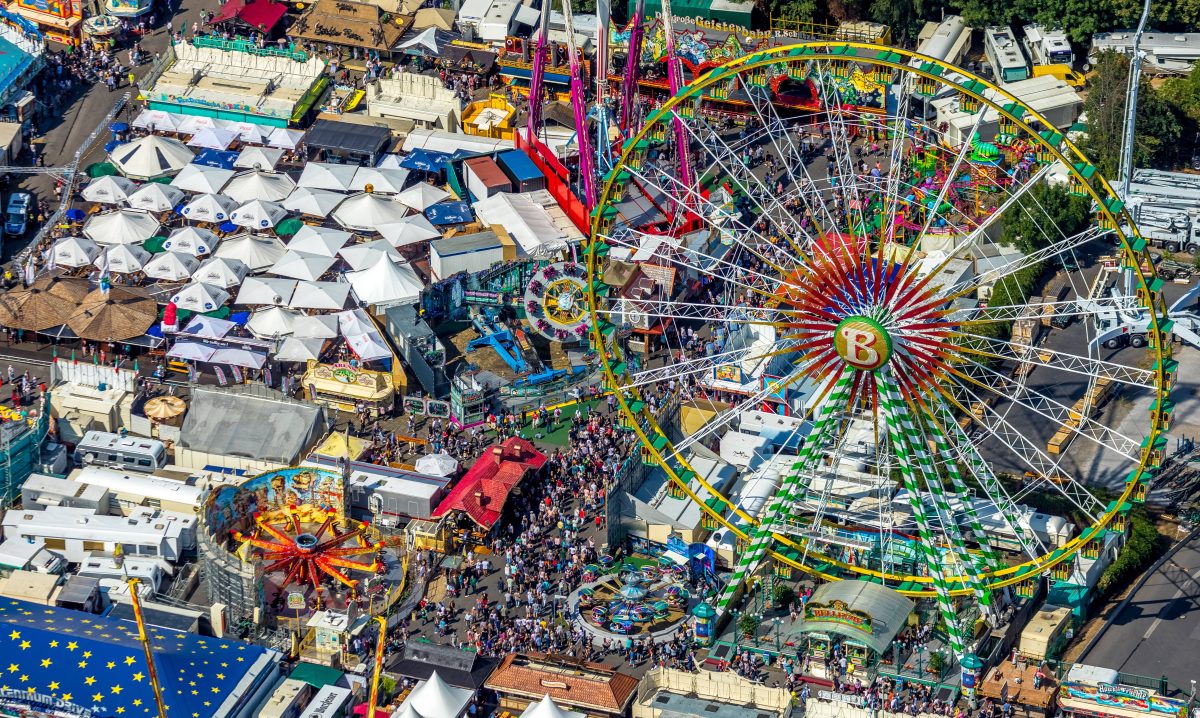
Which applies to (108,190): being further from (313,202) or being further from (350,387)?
(350,387)

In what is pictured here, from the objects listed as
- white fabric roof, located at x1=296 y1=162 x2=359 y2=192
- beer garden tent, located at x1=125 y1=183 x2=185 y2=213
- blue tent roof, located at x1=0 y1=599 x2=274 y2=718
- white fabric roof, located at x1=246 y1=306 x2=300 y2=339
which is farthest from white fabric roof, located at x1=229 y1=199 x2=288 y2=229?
blue tent roof, located at x1=0 y1=599 x2=274 y2=718

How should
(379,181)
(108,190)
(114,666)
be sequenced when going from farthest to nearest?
(379,181) < (108,190) < (114,666)

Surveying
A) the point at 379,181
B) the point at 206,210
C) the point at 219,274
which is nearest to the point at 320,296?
the point at 219,274

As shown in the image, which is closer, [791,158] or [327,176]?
[327,176]

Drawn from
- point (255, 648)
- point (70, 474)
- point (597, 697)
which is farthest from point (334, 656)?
point (70, 474)

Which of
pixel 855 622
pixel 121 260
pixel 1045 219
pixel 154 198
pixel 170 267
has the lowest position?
pixel 855 622

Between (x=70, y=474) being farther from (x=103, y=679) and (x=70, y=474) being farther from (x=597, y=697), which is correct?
(x=597, y=697)
